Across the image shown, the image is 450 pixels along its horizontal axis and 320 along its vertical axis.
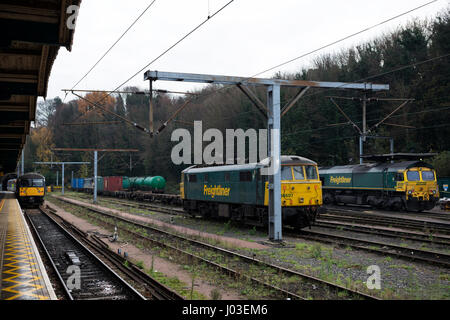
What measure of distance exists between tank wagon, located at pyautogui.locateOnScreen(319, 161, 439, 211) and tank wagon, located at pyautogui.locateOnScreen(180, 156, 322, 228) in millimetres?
9441

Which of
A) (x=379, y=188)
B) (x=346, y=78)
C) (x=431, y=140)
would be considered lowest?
(x=379, y=188)

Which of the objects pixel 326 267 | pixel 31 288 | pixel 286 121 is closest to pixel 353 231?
pixel 326 267

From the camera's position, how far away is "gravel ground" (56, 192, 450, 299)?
879 centimetres

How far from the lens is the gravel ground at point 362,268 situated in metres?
8.79

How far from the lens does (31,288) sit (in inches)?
319

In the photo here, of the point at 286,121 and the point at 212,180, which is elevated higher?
the point at 286,121

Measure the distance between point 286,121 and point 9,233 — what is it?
1392 inches

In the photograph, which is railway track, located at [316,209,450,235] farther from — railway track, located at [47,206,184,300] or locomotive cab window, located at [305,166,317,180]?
railway track, located at [47,206,184,300]

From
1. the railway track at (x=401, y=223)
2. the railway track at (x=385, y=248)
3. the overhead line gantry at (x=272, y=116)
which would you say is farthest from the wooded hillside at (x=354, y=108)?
the railway track at (x=385, y=248)

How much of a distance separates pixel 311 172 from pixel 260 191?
2287mm

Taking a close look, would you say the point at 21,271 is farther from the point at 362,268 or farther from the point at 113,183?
the point at 113,183

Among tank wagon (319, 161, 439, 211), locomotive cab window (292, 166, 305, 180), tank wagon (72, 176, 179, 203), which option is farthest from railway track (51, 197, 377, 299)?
tank wagon (72, 176, 179, 203)

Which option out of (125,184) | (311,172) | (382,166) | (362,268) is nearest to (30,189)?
(125,184)

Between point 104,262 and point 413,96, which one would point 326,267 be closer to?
point 104,262
